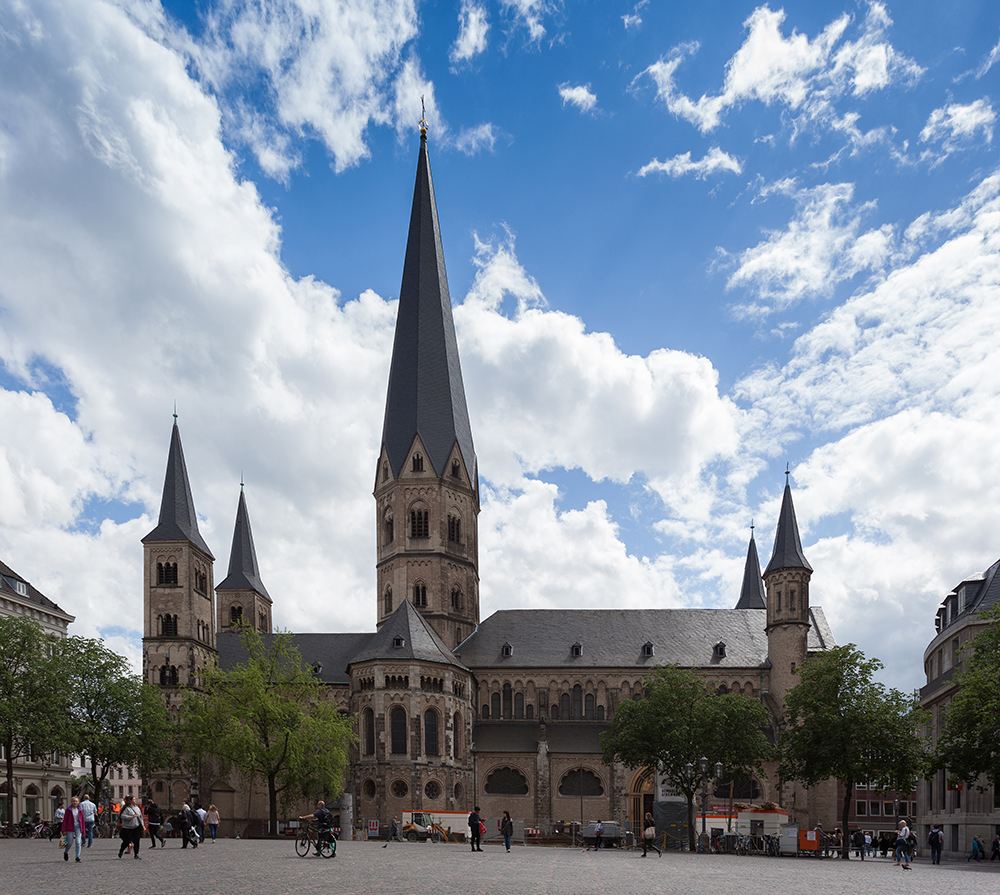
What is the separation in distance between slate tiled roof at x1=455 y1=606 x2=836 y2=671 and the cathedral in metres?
0.14

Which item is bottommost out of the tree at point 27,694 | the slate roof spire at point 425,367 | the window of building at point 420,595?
the tree at point 27,694

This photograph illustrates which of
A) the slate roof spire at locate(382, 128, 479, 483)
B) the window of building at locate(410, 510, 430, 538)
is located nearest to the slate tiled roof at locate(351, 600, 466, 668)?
the window of building at locate(410, 510, 430, 538)

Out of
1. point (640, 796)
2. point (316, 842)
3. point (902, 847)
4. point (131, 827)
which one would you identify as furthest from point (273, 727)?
point (902, 847)

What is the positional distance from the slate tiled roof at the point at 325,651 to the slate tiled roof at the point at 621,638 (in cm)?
921

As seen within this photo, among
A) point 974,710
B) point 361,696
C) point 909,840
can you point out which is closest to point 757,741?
point 909,840

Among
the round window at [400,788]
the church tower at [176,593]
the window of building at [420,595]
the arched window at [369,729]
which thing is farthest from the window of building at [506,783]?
the church tower at [176,593]

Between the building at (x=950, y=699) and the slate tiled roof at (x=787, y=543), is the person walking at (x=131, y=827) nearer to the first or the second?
the building at (x=950, y=699)

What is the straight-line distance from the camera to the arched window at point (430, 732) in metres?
73.9

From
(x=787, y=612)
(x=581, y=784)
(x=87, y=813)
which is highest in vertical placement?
(x=787, y=612)

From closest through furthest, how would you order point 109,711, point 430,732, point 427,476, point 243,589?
point 109,711 → point 430,732 → point 427,476 → point 243,589

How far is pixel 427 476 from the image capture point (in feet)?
285

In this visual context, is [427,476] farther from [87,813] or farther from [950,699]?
Answer: [87,813]

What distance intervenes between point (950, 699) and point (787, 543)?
2802 centimetres

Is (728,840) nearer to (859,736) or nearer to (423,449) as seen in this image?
(859,736)
